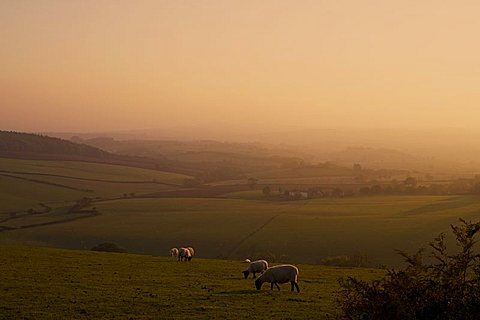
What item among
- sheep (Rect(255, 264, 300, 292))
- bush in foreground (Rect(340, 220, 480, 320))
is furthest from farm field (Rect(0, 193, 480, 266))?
bush in foreground (Rect(340, 220, 480, 320))

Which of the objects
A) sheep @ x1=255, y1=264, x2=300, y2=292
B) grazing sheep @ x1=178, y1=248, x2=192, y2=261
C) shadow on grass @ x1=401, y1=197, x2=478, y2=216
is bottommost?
shadow on grass @ x1=401, y1=197, x2=478, y2=216

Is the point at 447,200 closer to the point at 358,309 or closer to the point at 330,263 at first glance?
the point at 330,263

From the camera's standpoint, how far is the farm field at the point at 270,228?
71.8m

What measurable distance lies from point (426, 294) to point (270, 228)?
7372 centimetres

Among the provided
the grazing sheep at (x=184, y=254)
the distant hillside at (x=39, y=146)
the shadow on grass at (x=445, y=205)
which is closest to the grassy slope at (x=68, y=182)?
the distant hillside at (x=39, y=146)

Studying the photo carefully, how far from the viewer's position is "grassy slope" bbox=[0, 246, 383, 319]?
827 inches

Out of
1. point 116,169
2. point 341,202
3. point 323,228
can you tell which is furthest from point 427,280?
point 116,169

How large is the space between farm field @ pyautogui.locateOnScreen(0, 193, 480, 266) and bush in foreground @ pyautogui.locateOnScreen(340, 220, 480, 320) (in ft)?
161

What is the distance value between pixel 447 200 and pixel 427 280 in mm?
102317

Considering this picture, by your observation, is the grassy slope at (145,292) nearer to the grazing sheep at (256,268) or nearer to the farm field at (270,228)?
the grazing sheep at (256,268)

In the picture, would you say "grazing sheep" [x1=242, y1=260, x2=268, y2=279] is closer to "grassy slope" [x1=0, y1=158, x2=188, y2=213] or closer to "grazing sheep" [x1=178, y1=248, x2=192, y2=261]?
"grazing sheep" [x1=178, y1=248, x2=192, y2=261]

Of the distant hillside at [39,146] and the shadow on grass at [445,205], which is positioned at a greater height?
the distant hillside at [39,146]

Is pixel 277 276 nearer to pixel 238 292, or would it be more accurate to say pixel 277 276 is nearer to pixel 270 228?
pixel 238 292

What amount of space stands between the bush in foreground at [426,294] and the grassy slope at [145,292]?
32.2 ft
